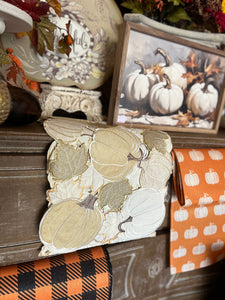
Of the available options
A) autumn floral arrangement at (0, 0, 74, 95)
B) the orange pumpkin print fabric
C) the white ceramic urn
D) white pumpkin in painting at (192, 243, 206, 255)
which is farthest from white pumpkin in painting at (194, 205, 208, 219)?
autumn floral arrangement at (0, 0, 74, 95)

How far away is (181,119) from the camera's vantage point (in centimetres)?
84

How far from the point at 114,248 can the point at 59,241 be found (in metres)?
0.19

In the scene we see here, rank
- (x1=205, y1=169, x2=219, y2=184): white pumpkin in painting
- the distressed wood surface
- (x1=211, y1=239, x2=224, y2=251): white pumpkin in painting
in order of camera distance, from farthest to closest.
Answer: (x1=211, y1=239, x2=224, y2=251): white pumpkin in painting < (x1=205, y1=169, x2=219, y2=184): white pumpkin in painting < the distressed wood surface

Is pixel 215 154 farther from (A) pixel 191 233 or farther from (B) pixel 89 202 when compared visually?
(B) pixel 89 202

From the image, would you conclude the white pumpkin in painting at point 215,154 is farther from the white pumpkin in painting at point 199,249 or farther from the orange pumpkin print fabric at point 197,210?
the white pumpkin in painting at point 199,249

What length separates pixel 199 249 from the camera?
0.85m

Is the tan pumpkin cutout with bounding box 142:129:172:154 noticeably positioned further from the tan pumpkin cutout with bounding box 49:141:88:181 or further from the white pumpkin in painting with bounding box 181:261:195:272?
the white pumpkin in painting with bounding box 181:261:195:272

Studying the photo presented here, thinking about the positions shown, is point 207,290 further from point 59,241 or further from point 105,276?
point 59,241

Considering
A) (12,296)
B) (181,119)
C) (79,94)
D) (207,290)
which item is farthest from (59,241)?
(207,290)

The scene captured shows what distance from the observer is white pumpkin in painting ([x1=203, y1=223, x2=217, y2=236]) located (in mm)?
847

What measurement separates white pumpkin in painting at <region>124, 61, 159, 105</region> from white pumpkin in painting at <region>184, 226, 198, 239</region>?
0.41m

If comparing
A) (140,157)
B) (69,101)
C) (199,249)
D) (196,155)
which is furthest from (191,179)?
(69,101)

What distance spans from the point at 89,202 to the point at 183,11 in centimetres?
66

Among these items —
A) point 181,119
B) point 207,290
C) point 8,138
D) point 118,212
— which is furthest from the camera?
point 207,290
